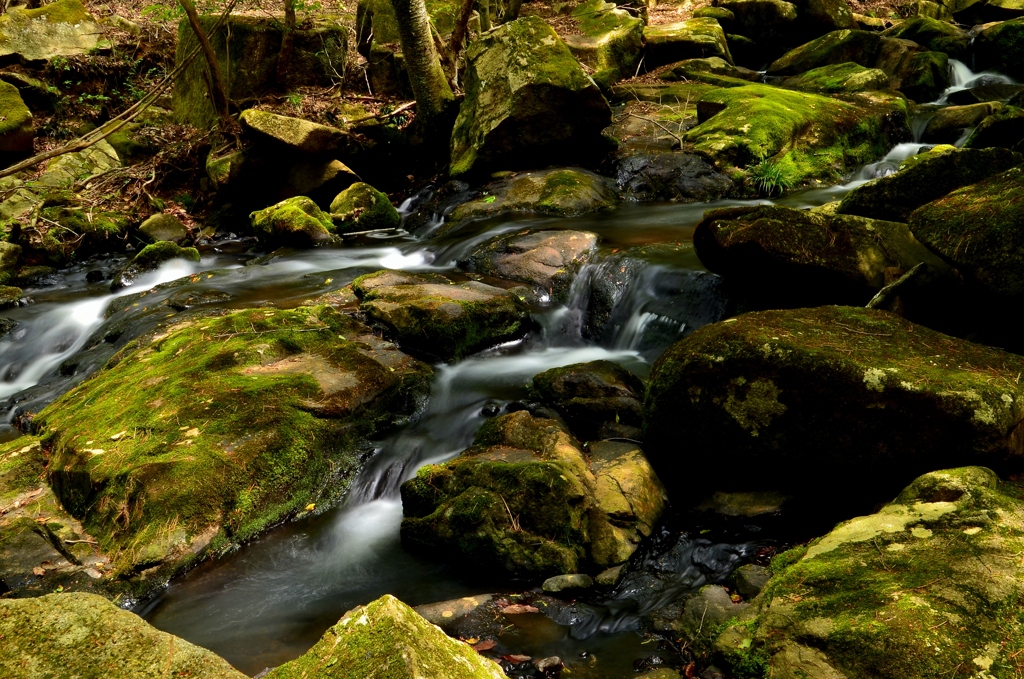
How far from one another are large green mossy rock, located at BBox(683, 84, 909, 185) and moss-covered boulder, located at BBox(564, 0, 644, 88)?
372cm

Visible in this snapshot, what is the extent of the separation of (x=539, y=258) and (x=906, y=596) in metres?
5.77

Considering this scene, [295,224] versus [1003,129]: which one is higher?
[1003,129]

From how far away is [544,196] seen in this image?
391 inches

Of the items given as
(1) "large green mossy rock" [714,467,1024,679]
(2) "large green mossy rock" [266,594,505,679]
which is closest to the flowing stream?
(1) "large green mossy rock" [714,467,1024,679]

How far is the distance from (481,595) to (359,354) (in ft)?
9.09

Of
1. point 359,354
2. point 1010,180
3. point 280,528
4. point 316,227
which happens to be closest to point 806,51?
point 316,227

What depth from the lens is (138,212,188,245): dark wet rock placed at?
38.6ft

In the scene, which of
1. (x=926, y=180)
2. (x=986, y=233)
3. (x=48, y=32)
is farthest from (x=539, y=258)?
(x=48, y=32)

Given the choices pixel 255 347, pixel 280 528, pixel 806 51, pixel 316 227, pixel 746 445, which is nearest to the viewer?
pixel 746 445

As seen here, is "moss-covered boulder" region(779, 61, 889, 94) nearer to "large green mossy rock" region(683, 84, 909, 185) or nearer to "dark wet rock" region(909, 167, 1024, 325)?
"large green mossy rock" region(683, 84, 909, 185)

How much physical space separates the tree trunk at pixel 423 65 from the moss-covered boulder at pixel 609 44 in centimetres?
352

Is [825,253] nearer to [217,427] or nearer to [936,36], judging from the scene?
[217,427]

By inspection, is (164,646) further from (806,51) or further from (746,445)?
(806,51)

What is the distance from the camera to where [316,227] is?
10695 millimetres
